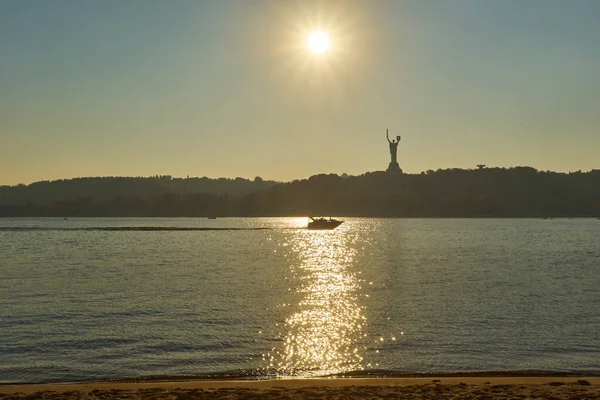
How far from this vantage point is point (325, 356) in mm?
25719

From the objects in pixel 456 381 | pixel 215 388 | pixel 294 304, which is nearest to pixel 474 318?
pixel 294 304

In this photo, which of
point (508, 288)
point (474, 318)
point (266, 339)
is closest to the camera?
point (266, 339)

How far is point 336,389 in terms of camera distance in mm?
19266

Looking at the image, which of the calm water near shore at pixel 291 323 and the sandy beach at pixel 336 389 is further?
the calm water near shore at pixel 291 323

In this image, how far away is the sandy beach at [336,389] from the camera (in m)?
18.0

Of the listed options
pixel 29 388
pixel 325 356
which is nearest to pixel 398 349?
pixel 325 356

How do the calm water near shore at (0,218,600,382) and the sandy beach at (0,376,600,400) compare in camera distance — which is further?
the calm water near shore at (0,218,600,382)

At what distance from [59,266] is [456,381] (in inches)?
2344

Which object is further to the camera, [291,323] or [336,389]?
[291,323]

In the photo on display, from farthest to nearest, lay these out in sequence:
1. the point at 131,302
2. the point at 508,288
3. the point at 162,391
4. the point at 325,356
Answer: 1. the point at 508,288
2. the point at 131,302
3. the point at 325,356
4. the point at 162,391

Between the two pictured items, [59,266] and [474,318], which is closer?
[474,318]

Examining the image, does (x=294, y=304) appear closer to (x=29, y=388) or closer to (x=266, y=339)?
(x=266, y=339)

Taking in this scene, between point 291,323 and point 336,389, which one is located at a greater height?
point 336,389

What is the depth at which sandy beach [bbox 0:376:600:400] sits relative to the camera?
18000 millimetres
